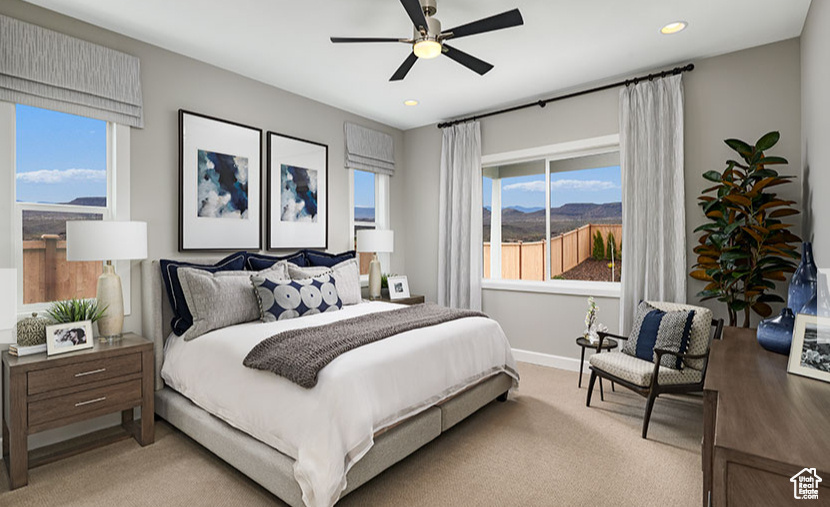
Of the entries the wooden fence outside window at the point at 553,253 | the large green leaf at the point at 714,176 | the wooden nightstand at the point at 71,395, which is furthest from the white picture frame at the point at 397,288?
the large green leaf at the point at 714,176

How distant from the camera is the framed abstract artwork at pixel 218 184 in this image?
334cm

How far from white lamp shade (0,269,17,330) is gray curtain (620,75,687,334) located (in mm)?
4042

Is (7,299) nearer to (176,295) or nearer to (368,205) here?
(176,295)

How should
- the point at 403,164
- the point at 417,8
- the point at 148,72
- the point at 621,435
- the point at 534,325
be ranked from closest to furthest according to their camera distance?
the point at 417,8 < the point at 621,435 < the point at 148,72 < the point at 534,325 < the point at 403,164

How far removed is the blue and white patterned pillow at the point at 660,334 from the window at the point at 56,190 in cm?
387

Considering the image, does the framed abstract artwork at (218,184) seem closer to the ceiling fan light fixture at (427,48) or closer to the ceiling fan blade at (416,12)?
the ceiling fan light fixture at (427,48)

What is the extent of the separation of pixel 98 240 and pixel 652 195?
416 centimetres

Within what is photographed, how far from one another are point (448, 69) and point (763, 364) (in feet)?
9.93

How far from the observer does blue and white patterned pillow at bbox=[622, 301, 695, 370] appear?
299 cm

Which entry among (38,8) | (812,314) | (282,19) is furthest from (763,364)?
(38,8)

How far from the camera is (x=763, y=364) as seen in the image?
170 cm

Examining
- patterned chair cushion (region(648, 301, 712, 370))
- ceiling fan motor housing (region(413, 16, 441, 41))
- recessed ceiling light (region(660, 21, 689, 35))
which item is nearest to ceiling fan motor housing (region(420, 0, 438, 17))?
ceiling fan motor housing (region(413, 16, 441, 41))

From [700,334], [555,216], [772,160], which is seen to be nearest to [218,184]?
[555,216]

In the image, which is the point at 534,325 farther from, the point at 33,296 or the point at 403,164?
the point at 33,296
